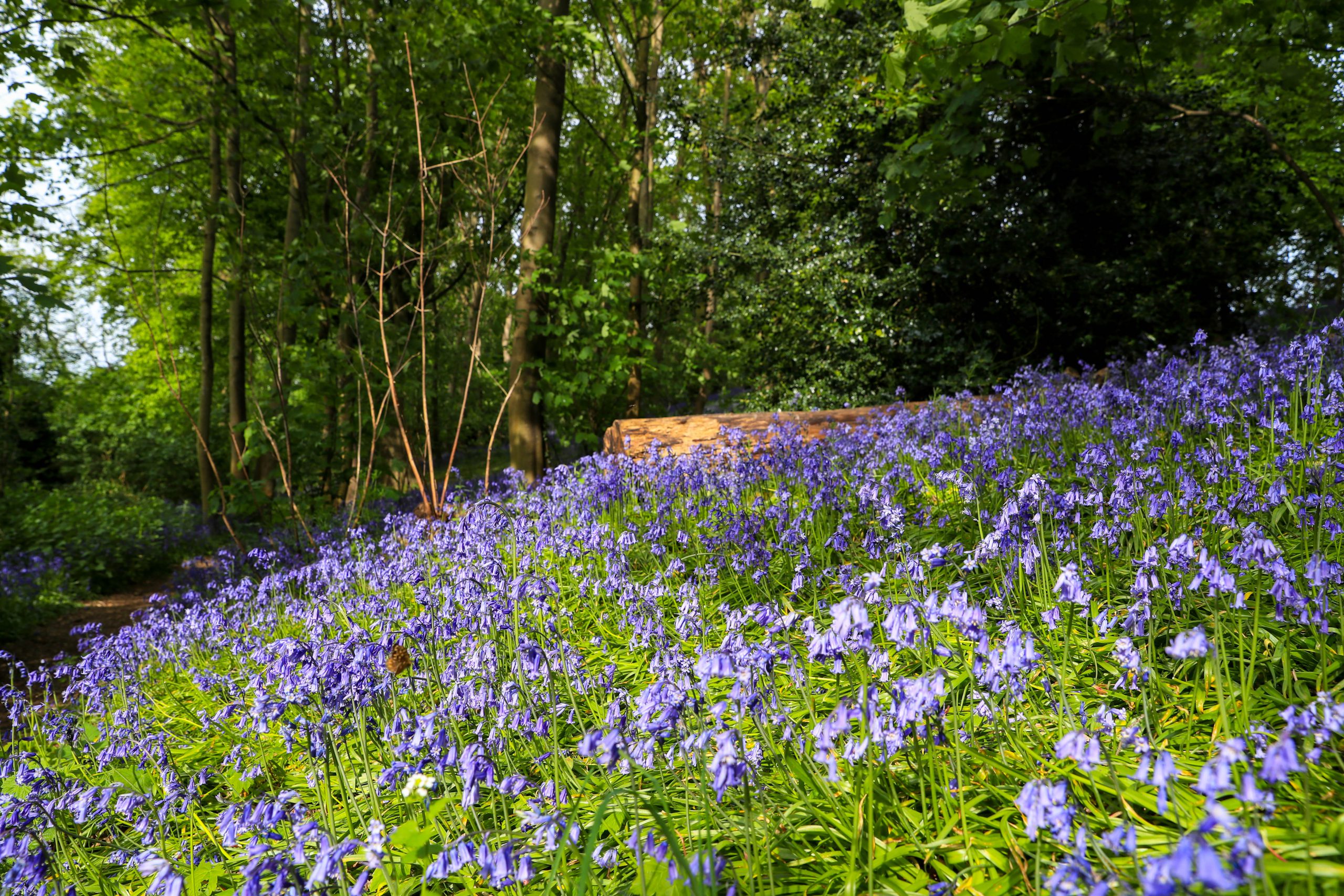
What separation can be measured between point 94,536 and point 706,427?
9.69 m

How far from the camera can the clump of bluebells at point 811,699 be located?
1573 millimetres

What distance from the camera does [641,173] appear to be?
1366cm

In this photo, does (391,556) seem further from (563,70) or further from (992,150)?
(992,150)

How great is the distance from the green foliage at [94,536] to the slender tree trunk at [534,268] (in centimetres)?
653

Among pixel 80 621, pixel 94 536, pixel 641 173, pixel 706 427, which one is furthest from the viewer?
pixel 641 173

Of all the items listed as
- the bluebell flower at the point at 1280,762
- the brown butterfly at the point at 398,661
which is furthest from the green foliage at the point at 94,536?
the bluebell flower at the point at 1280,762

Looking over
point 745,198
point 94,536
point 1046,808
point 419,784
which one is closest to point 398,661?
point 419,784

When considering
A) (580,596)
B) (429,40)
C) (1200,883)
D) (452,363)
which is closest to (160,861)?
(1200,883)

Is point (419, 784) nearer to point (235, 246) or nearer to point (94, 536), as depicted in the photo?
point (235, 246)

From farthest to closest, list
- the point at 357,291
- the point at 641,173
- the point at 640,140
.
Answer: the point at 641,173 → the point at 640,140 → the point at 357,291

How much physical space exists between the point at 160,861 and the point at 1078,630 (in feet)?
9.89

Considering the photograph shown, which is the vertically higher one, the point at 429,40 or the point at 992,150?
the point at 429,40

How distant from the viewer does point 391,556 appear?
5117mm

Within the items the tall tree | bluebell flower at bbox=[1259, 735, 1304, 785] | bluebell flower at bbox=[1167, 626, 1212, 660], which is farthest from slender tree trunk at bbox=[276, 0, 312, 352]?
bluebell flower at bbox=[1259, 735, 1304, 785]
